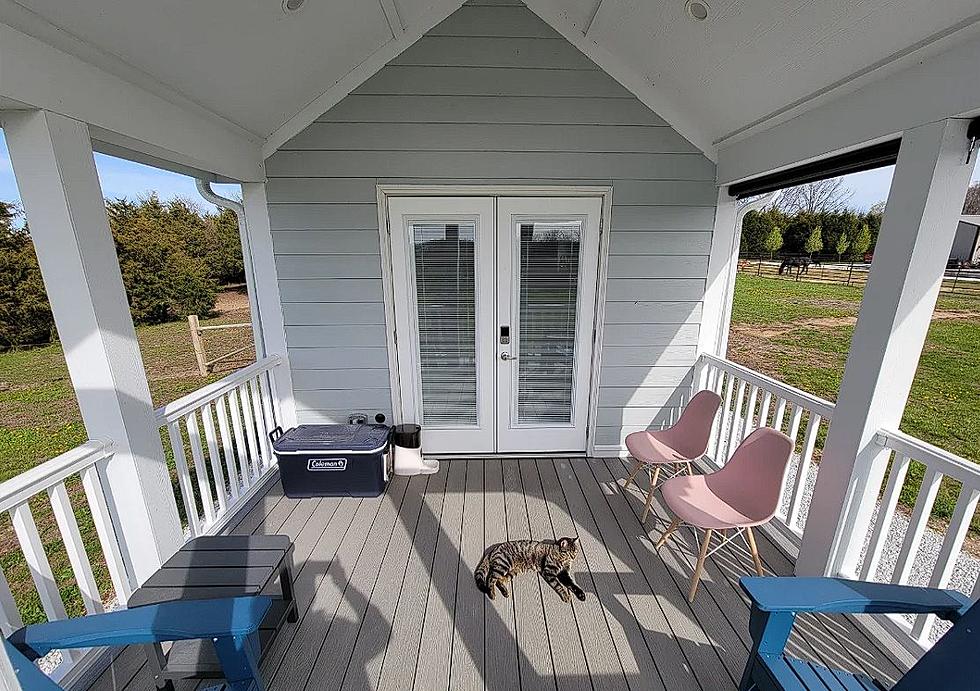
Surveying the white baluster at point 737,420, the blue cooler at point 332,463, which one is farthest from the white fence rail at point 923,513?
the blue cooler at point 332,463

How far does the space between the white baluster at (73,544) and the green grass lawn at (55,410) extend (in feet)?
3.39

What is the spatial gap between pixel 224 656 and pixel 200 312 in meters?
5.96

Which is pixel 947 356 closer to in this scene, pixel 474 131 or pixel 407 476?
pixel 474 131

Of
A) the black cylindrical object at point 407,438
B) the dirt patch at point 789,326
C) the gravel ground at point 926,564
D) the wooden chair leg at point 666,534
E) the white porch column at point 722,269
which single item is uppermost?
the white porch column at point 722,269

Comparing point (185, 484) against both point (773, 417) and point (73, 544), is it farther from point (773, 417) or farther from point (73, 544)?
point (773, 417)

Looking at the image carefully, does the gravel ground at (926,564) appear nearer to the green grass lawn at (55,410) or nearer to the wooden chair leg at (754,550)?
the wooden chair leg at (754,550)

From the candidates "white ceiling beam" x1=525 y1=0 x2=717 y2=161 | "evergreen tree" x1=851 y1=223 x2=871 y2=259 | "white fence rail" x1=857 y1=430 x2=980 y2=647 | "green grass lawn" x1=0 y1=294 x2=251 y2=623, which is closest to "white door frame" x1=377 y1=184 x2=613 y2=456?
"white ceiling beam" x1=525 y1=0 x2=717 y2=161

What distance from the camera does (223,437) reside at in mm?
2473

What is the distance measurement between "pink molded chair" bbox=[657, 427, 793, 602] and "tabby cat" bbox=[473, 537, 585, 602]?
1.87ft

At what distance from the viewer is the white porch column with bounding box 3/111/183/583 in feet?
4.44

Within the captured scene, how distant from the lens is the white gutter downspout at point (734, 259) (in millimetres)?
2729

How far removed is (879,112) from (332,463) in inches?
130

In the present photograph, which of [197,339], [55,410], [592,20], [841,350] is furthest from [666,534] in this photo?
[55,410]

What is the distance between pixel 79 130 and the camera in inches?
56.4
